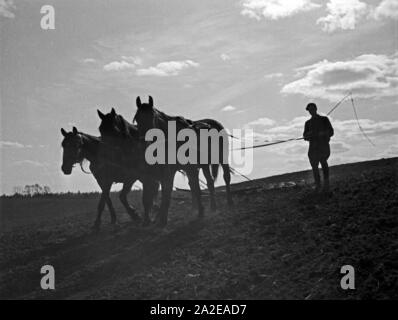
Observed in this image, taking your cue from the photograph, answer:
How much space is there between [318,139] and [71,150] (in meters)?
6.57

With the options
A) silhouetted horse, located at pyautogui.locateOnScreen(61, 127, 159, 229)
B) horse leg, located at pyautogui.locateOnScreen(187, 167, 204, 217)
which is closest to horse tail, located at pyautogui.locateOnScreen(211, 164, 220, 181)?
horse leg, located at pyautogui.locateOnScreen(187, 167, 204, 217)

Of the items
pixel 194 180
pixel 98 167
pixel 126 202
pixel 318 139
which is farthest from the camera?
pixel 126 202

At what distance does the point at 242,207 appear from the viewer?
13.4 m

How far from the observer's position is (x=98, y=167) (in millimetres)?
13445

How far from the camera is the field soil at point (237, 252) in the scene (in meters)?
7.37

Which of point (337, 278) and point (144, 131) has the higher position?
point (144, 131)

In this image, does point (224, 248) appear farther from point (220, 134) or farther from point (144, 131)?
point (220, 134)

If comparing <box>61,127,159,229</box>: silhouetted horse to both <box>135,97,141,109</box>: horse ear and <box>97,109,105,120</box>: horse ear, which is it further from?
<box>135,97,141,109</box>: horse ear

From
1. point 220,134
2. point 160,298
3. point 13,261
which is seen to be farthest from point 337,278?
point 220,134

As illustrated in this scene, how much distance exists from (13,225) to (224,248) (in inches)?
400

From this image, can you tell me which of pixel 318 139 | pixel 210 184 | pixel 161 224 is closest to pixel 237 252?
pixel 161 224

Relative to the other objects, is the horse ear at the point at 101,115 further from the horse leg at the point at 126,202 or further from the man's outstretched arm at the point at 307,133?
the man's outstretched arm at the point at 307,133

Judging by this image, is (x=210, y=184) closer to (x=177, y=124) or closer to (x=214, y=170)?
(x=214, y=170)

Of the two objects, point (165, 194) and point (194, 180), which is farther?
point (194, 180)
